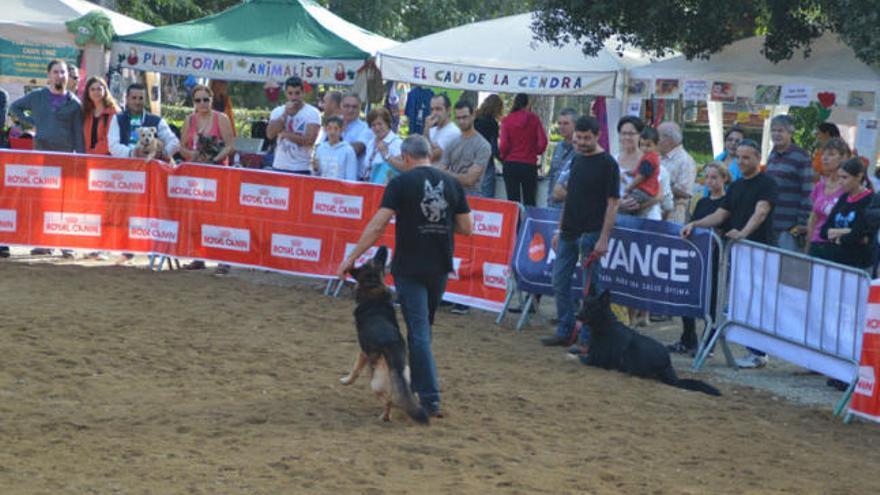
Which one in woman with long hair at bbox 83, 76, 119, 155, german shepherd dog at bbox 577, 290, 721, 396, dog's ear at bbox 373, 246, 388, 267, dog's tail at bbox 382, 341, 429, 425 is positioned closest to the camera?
dog's tail at bbox 382, 341, 429, 425

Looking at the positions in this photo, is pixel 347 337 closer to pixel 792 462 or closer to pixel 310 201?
pixel 310 201

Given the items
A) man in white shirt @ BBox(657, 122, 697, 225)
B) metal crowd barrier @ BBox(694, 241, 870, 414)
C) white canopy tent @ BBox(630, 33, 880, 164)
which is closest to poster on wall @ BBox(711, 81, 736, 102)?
white canopy tent @ BBox(630, 33, 880, 164)

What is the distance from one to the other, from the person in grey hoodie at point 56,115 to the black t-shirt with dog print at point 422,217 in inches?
299

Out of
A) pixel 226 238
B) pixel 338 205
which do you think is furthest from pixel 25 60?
pixel 338 205

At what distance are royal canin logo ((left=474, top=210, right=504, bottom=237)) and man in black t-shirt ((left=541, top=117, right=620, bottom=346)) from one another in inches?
48.7

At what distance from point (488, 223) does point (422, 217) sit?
13.8 ft

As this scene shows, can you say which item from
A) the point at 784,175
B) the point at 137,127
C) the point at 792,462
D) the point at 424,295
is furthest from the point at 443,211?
the point at 137,127

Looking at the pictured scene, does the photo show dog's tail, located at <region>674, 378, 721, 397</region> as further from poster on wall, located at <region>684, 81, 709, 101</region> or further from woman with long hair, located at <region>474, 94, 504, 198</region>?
woman with long hair, located at <region>474, 94, 504, 198</region>

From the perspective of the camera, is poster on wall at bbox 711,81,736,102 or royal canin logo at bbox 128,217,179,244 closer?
royal canin logo at bbox 128,217,179,244

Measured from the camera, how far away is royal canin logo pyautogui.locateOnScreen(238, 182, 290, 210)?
13219 millimetres

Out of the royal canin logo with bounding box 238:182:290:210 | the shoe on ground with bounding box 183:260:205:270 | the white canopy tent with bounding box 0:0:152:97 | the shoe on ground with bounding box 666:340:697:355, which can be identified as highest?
the white canopy tent with bounding box 0:0:152:97

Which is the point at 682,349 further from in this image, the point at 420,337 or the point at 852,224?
the point at 420,337

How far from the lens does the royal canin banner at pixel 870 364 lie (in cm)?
835

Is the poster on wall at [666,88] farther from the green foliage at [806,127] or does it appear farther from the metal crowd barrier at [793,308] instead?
the green foliage at [806,127]
